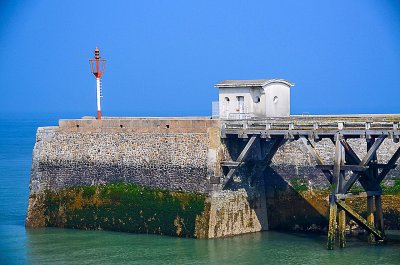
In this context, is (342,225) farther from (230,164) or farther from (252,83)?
(252,83)

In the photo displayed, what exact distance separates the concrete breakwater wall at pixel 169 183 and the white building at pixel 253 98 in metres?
1.87

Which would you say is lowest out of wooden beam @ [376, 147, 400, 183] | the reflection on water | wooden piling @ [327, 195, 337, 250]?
the reflection on water

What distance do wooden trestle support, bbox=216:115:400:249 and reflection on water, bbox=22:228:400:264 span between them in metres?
0.78

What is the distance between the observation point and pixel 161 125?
130 ft

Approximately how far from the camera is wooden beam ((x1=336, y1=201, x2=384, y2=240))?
117ft

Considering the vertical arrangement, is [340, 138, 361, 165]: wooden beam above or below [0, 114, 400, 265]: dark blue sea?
above

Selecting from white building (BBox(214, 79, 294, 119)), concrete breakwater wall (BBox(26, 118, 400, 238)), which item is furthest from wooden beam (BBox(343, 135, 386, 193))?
white building (BBox(214, 79, 294, 119))

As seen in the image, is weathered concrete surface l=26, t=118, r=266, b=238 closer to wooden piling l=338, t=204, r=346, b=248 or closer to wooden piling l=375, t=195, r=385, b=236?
wooden piling l=338, t=204, r=346, b=248

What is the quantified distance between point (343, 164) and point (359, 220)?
5.80 ft

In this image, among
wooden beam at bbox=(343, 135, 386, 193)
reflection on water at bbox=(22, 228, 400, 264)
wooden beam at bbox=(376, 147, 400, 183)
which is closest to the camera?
reflection on water at bbox=(22, 228, 400, 264)

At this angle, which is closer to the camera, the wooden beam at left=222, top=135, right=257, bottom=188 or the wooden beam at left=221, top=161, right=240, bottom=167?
the wooden beam at left=221, top=161, right=240, bottom=167

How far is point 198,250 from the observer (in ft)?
120

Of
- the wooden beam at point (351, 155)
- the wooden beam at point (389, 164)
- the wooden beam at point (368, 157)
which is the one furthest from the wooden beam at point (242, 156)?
the wooden beam at point (389, 164)

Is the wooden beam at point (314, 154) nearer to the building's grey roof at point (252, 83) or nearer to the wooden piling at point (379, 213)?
the wooden piling at point (379, 213)
